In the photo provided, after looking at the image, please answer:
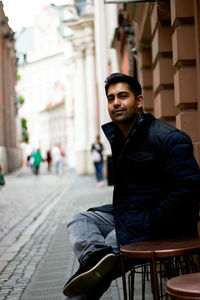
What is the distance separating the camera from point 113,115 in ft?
11.6

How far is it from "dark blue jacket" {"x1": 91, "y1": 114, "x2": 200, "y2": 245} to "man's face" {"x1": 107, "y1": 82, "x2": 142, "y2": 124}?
7cm

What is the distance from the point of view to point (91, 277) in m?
3.17

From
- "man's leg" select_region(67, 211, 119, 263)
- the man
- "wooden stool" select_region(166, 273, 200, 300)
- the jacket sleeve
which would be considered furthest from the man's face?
"wooden stool" select_region(166, 273, 200, 300)

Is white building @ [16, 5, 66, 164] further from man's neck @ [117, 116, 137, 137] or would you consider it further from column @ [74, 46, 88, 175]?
man's neck @ [117, 116, 137, 137]

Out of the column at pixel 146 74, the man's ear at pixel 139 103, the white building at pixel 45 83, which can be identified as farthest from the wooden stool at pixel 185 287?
the white building at pixel 45 83

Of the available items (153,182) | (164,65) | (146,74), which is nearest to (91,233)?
(153,182)

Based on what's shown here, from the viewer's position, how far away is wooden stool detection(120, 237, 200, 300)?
2912mm

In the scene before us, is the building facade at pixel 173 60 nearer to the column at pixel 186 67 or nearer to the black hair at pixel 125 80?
the column at pixel 186 67

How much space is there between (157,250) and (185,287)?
1.93 feet

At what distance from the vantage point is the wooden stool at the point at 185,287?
90.7 inches

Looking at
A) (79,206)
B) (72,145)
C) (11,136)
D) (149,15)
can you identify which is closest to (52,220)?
(79,206)

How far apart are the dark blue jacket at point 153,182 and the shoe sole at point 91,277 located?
23 cm

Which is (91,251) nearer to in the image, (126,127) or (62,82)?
(126,127)

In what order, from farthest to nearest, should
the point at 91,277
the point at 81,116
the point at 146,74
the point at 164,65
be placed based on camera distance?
the point at 81,116 < the point at 146,74 < the point at 164,65 < the point at 91,277
